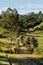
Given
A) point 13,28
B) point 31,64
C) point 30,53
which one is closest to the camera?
point 31,64

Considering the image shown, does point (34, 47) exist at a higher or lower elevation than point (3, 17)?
lower

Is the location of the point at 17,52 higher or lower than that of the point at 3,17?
lower

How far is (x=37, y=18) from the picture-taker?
13112 cm

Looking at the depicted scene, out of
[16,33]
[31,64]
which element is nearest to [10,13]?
[16,33]

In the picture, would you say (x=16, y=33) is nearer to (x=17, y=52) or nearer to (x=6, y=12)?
(x=6, y=12)

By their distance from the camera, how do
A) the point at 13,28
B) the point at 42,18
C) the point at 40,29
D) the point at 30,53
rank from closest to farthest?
1. the point at 30,53
2. the point at 13,28
3. the point at 40,29
4. the point at 42,18

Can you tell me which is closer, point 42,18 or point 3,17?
point 3,17

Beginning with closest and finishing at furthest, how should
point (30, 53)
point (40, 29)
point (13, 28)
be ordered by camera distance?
point (30, 53) < point (13, 28) < point (40, 29)

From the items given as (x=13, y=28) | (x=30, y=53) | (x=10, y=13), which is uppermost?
(x=10, y=13)

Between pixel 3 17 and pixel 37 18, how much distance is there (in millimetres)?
77740

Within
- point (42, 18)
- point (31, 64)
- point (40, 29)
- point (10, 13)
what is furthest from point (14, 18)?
point (42, 18)

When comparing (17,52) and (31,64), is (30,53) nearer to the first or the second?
(17,52)

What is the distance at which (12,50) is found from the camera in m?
46.6

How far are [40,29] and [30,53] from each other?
64733 millimetres
